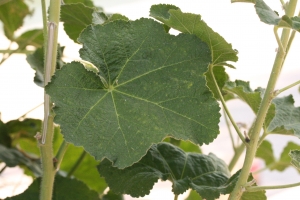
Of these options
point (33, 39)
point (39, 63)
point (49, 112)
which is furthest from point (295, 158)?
point (33, 39)

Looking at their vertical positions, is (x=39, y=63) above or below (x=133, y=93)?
above

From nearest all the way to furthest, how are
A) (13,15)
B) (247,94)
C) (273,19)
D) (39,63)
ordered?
(273,19) → (247,94) → (39,63) → (13,15)

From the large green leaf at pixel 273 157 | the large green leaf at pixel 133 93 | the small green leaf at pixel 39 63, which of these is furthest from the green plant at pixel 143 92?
the large green leaf at pixel 273 157

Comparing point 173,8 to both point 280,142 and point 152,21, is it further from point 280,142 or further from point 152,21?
point 280,142

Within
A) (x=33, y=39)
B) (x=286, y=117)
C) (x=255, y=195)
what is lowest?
(x=255, y=195)

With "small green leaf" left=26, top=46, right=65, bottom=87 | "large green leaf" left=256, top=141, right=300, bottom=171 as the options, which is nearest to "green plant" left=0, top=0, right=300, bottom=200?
"small green leaf" left=26, top=46, right=65, bottom=87

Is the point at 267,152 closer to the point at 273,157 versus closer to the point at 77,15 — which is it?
the point at 273,157
